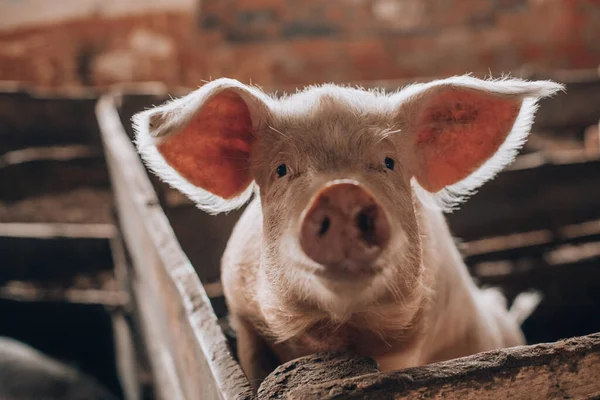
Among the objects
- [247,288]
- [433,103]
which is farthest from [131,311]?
[433,103]

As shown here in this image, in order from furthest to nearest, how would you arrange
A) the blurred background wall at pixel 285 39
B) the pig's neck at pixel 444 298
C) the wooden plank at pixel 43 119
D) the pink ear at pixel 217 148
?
the blurred background wall at pixel 285 39, the wooden plank at pixel 43 119, the pig's neck at pixel 444 298, the pink ear at pixel 217 148

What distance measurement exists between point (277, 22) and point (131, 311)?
3.97 m

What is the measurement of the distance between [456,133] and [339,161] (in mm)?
447

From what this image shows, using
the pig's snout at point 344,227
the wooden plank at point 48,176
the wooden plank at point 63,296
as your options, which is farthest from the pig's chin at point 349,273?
the wooden plank at point 48,176

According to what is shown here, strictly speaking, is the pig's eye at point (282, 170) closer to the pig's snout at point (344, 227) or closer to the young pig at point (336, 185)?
the young pig at point (336, 185)

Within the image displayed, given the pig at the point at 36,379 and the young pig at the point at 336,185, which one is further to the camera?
the pig at the point at 36,379

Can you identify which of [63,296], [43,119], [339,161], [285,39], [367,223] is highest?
[285,39]

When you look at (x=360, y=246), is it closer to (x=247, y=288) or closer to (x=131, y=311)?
(x=247, y=288)

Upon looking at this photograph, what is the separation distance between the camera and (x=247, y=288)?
1.45 m

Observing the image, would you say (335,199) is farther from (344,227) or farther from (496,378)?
(496,378)

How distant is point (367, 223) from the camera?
99cm

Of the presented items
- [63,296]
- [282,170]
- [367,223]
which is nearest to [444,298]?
[282,170]

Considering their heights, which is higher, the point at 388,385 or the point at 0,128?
the point at 0,128

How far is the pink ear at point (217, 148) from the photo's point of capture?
1376 millimetres
